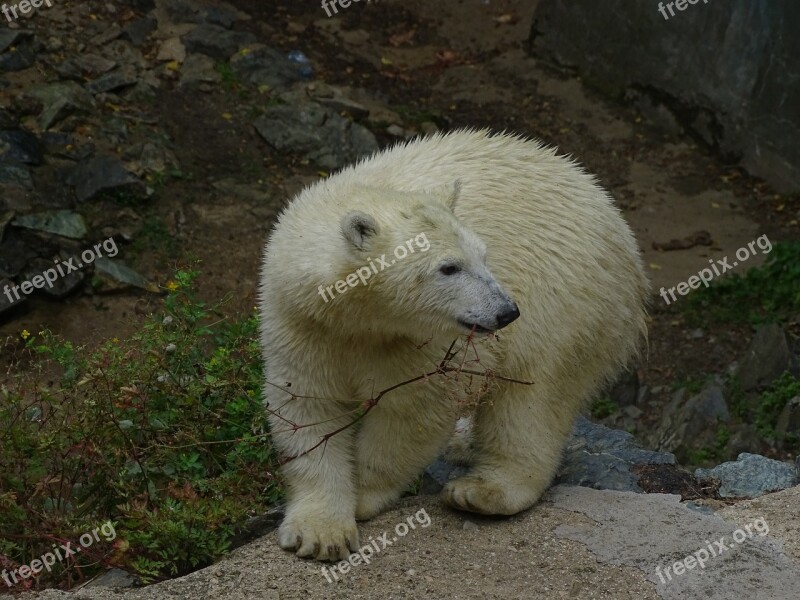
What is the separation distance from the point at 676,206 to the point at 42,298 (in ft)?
21.0

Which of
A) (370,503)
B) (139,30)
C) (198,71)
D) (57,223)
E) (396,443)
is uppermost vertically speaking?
(139,30)

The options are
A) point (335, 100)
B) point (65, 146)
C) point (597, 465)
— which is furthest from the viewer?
point (335, 100)

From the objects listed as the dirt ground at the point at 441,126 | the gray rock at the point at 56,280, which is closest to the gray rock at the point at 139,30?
the dirt ground at the point at 441,126

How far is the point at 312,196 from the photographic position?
4707 mm

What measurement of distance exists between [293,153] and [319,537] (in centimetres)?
785

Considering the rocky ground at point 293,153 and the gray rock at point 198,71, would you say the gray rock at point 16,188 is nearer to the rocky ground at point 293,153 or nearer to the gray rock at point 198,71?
the rocky ground at point 293,153

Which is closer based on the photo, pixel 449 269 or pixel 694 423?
pixel 449 269

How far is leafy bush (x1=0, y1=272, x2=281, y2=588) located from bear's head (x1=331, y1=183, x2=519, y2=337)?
0.90m

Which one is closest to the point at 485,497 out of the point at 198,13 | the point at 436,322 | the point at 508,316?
the point at 436,322

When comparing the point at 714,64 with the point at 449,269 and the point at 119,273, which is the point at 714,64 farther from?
the point at 449,269

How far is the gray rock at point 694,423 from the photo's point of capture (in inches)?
309

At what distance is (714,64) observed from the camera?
40.0ft

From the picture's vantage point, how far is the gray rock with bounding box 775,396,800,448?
A: 7.61 meters

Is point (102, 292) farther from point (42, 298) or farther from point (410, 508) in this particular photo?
point (410, 508)
